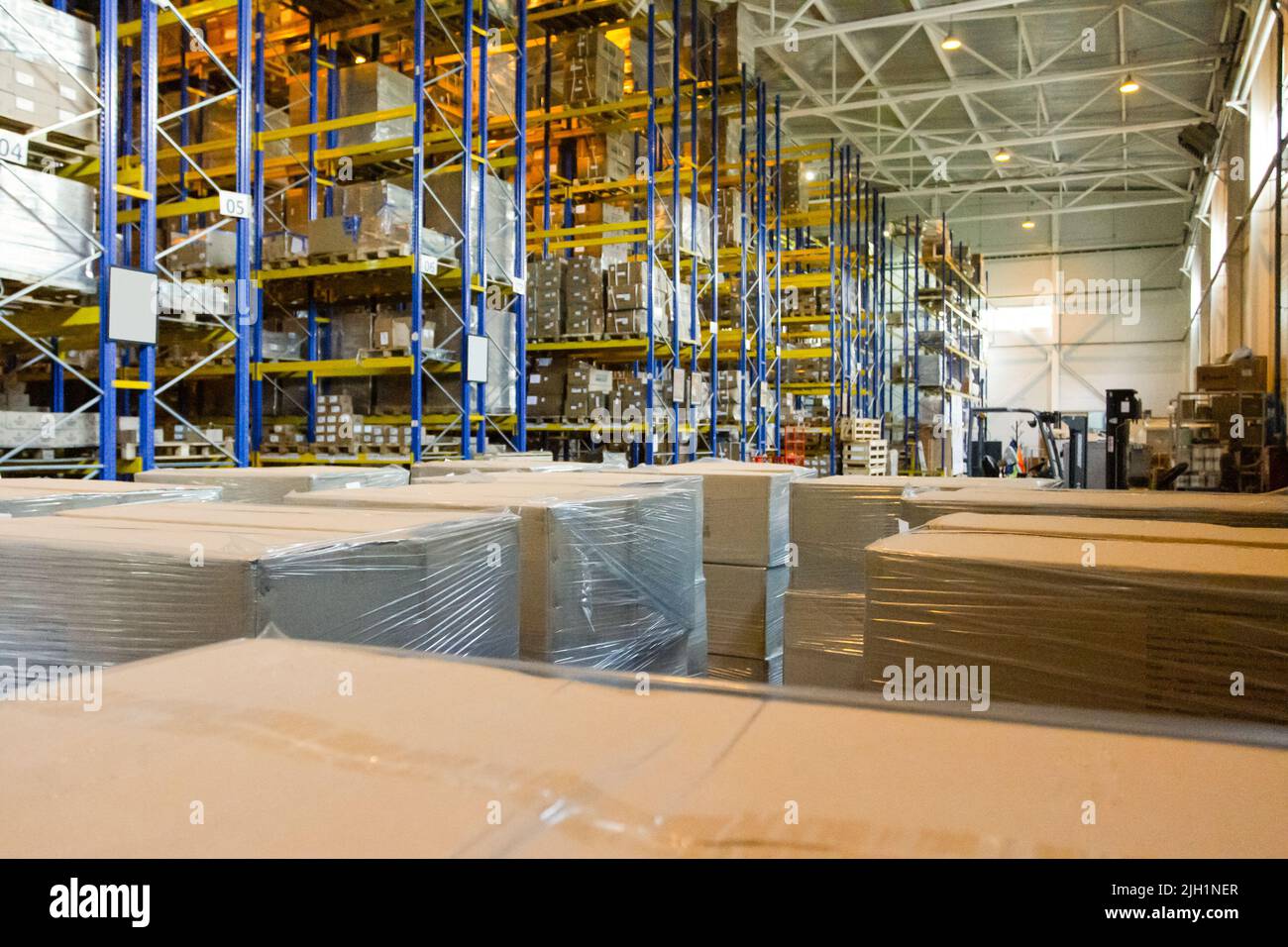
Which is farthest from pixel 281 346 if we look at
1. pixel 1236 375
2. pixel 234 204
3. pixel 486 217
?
pixel 1236 375

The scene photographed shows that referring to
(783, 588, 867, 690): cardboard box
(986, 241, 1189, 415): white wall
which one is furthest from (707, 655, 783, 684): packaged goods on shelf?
(986, 241, 1189, 415): white wall

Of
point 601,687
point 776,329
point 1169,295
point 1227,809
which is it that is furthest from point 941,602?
point 1169,295

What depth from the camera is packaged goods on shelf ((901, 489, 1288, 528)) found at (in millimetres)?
2992

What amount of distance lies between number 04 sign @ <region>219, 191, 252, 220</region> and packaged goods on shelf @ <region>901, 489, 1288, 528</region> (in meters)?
5.20

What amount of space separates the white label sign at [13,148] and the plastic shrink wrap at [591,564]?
4.05 m

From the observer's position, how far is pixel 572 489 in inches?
128

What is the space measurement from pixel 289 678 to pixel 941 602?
4.25ft

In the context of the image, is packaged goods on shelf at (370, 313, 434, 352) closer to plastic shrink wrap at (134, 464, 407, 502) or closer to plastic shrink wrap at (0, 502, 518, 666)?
plastic shrink wrap at (134, 464, 407, 502)

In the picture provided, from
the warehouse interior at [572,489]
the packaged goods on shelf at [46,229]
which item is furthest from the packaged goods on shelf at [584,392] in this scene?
the packaged goods on shelf at [46,229]

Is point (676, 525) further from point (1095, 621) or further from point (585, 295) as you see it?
point (585, 295)

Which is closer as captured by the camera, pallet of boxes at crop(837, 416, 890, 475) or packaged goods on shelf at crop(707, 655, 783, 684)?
packaged goods on shelf at crop(707, 655, 783, 684)

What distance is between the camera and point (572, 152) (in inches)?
493

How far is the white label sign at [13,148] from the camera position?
5473 mm
